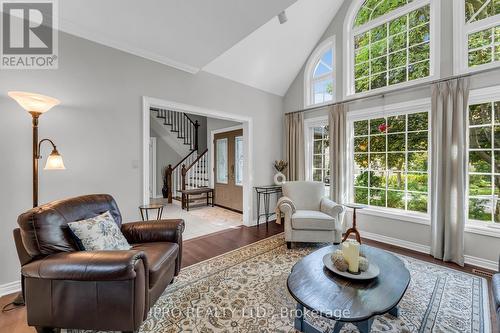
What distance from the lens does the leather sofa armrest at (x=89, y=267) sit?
1447mm

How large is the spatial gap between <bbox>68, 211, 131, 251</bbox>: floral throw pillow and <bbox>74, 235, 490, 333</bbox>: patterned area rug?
A: 686 mm

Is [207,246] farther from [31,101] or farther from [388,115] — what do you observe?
[388,115]

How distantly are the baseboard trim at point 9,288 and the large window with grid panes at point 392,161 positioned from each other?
469cm

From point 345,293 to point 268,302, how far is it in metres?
0.81

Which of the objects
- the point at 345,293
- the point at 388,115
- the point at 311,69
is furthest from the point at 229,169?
the point at 345,293

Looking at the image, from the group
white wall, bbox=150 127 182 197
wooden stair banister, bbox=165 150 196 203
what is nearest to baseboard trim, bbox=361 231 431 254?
wooden stair banister, bbox=165 150 196 203

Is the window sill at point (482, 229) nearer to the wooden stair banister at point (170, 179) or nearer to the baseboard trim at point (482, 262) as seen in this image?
the baseboard trim at point (482, 262)

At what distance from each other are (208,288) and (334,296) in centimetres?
132

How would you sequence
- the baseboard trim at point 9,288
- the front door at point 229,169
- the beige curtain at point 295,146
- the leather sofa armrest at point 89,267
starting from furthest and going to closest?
the front door at point 229,169
the beige curtain at point 295,146
the baseboard trim at point 9,288
the leather sofa armrest at point 89,267

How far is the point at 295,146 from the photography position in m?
4.77

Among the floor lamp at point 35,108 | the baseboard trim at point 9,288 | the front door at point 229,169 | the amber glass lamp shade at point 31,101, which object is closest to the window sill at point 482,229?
the front door at point 229,169

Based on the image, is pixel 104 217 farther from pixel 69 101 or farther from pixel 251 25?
pixel 251 25

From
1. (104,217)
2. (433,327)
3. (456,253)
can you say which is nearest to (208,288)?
(104,217)

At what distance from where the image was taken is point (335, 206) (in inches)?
131
